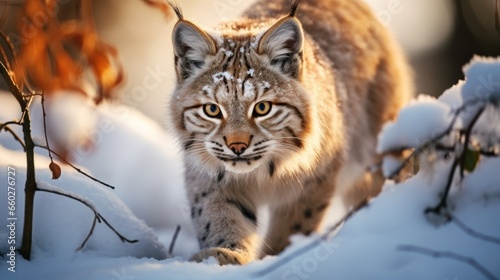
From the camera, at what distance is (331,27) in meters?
4.70

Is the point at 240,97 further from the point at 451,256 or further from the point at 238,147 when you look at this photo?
the point at 451,256

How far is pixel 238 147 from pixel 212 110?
0.85 feet

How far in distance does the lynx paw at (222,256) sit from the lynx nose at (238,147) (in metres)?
0.46

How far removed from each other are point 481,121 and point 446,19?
10256mm

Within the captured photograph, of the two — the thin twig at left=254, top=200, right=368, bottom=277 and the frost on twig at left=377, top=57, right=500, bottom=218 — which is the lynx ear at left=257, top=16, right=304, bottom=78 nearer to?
the frost on twig at left=377, top=57, right=500, bottom=218

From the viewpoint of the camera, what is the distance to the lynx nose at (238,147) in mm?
3135

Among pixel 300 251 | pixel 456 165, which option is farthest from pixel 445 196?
pixel 300 251

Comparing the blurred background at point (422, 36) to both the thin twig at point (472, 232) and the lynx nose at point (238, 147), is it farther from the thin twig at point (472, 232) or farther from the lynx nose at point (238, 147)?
the thin twig at point (472, 232)

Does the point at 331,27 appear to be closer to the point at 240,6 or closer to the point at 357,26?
the point at 357,26

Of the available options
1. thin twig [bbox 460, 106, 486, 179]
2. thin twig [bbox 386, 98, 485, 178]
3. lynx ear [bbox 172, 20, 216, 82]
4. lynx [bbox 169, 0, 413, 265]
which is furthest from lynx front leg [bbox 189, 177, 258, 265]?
thin twig [bbox 460, 106, 486, 179]

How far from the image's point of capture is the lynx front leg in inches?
135

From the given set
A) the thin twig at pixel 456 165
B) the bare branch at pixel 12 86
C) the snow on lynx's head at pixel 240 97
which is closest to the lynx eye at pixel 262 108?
the snow on lynx's head at pixel 240 97

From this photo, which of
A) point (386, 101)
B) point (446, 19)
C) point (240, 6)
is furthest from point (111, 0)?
point (386, 101)

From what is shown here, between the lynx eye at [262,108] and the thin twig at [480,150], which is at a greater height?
the thin twig at [480,150]
